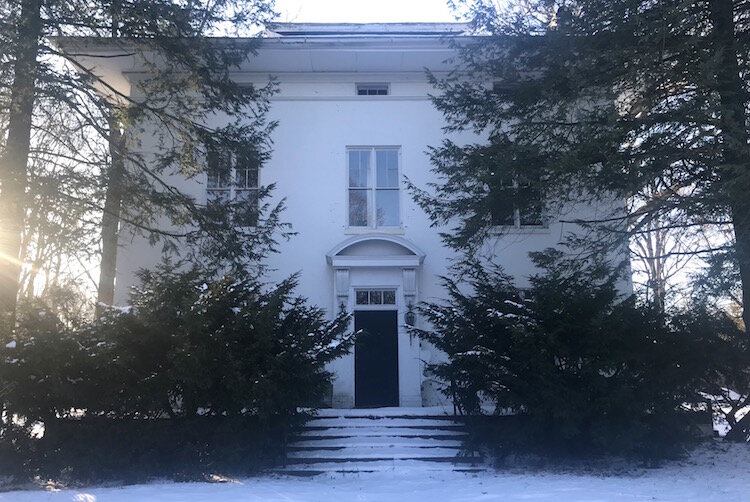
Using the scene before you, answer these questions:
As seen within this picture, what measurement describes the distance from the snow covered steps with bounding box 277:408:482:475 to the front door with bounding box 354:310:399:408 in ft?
8.62

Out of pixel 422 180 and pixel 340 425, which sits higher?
pixel 422 180

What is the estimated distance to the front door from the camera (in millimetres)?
14977

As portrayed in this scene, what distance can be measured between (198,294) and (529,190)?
18.5ft

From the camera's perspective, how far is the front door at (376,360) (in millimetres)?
14977

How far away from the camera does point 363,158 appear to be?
16141 mm

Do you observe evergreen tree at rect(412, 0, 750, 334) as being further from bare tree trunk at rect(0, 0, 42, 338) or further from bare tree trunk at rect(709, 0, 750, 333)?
bare tree trunk at rect(0, 0, 42, 338)

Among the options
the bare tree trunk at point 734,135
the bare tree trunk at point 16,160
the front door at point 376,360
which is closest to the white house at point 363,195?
the front door at point 376,360

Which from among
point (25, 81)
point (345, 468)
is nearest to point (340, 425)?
point (345, 468)

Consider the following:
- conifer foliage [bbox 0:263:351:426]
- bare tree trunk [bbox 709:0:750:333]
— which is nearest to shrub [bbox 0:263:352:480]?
conifer foliage [bbox 0:263:351:426]

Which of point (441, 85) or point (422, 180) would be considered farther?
point (422, 180)

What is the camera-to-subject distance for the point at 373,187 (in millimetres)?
15867

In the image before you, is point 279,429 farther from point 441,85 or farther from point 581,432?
point 441,85

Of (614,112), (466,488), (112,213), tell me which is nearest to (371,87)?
(112,213)

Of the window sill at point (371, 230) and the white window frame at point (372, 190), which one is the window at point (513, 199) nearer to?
the window sill at point (371, 230)
